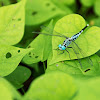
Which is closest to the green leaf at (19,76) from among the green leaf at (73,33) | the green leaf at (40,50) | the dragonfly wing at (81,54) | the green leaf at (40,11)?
the green leaf at (40,50)

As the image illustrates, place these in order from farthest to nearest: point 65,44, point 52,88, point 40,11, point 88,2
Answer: point 88,2, point 40,11, point 65,44, point 52,88

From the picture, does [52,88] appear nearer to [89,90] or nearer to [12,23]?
[89,90]

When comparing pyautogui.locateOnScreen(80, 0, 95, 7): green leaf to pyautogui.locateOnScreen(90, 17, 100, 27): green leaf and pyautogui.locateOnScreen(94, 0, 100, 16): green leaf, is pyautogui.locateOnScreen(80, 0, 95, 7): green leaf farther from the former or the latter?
pyautogui.locateOnScreen(90, 17, 100, 27): green leaf

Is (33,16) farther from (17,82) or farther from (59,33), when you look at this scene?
(17,82)

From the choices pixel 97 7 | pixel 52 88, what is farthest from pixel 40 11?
pixel 52 88

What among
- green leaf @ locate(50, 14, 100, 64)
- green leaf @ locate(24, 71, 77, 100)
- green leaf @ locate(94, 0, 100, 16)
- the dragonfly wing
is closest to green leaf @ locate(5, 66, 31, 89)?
green leaf @ locate(50, 14, 100, 64)

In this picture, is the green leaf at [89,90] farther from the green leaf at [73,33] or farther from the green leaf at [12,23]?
the green leaf at [12,23]
